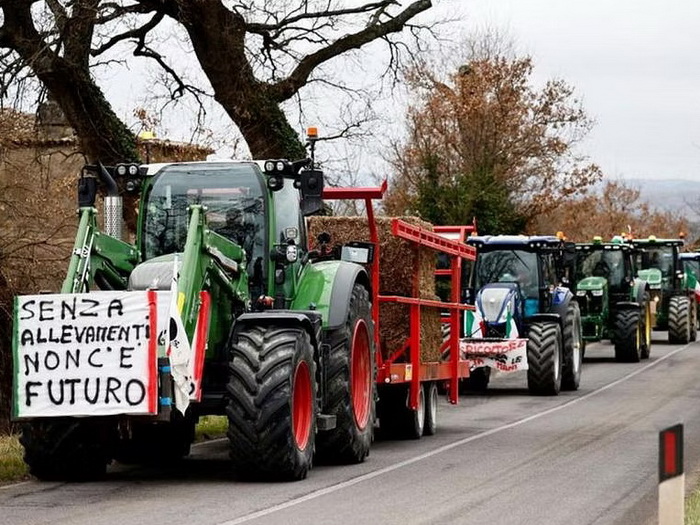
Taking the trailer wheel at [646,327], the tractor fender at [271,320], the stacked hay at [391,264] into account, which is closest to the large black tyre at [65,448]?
the tractor fender at [271,320]

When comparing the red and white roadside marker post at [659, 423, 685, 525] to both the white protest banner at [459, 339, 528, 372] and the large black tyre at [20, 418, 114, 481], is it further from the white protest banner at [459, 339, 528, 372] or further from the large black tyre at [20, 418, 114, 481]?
the white protest banner at [459, 339, 528, 372]

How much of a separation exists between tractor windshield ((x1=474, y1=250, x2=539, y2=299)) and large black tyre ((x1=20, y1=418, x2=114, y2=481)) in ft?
43.3

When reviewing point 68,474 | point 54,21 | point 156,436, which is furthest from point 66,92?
point 68,474

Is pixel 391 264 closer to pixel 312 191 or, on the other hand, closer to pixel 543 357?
pixel 312 191

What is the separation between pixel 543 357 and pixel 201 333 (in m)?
12.9

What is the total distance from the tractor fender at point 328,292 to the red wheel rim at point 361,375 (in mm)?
583

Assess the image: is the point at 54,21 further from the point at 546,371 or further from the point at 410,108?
the point at 410,108

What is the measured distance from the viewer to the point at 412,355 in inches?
698

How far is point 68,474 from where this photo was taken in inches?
527

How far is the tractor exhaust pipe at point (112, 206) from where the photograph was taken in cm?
1406

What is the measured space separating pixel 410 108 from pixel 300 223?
3379 cm

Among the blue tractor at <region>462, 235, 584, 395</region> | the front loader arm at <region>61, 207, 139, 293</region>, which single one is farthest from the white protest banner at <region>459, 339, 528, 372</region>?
the front loader arm at <region>61, 207, 139, 293</region>

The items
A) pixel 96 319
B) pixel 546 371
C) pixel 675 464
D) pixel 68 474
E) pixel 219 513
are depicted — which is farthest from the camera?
pixel 546 371

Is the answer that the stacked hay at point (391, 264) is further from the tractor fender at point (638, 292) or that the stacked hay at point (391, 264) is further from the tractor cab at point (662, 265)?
the tractor cab at point (662, 265)
